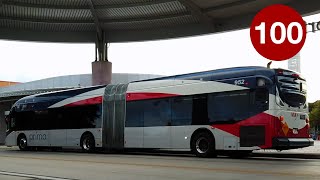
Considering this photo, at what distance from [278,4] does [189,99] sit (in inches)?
556

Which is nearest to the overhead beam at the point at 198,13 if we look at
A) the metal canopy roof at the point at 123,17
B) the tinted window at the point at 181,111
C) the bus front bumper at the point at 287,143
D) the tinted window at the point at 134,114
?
the metal canopy roof at the point at 123,17

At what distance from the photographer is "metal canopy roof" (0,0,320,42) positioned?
32.1m

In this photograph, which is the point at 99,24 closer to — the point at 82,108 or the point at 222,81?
the point at 82,108

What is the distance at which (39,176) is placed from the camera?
11.9m

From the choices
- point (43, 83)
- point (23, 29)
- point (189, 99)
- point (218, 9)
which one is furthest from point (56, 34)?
point (189, 99)

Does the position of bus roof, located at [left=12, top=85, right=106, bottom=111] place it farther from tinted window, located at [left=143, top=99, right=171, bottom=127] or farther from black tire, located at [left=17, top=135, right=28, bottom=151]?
tinted window, located at [left=143, top=99, right=171, bottom=127]

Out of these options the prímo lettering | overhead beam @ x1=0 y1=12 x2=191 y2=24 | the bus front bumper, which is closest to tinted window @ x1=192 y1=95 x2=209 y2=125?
the bus front bumper

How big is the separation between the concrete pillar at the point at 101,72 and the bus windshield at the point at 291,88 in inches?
877

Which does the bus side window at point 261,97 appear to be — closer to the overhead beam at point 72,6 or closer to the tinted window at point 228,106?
the tinted window at point 228,106

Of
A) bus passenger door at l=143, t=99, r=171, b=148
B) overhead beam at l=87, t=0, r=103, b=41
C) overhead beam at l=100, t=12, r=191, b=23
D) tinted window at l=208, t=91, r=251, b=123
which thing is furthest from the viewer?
overhead beam at l=100, t=12, r=191, b=23

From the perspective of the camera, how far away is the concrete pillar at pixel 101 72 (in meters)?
38.3

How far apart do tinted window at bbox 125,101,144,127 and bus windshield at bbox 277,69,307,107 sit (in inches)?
268

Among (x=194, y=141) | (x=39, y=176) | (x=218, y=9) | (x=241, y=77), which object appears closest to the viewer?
(x=39, y=176)

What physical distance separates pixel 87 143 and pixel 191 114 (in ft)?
23.4
